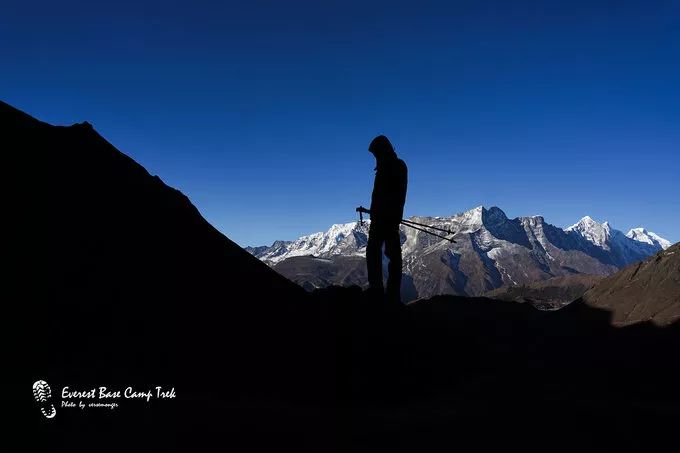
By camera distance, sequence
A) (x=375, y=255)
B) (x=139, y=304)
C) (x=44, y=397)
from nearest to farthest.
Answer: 1. (x=44, y=397)
2. (x=139, y=304)
3. (x=375, y=255)

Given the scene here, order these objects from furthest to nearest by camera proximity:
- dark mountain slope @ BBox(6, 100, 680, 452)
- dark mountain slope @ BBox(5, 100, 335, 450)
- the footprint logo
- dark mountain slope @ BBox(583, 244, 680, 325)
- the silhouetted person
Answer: dark mountain slope @ BBox(583, 244, 680, 325)
the silhouetted person
dark mountain slope @ BBox(5, 100, 335, 450)
dark mountain slope @ BBox(6, 100, 680, 452)
the footprint logo

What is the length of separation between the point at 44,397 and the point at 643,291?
58513 mm

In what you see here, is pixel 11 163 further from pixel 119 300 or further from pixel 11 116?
pixel 119 300

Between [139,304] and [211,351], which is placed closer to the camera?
[211,351]

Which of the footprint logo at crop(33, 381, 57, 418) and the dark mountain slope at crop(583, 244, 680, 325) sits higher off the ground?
the dark mountain slope at crop(583, 244, 680, 325)

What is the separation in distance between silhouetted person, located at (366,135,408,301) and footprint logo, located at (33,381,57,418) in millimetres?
7193

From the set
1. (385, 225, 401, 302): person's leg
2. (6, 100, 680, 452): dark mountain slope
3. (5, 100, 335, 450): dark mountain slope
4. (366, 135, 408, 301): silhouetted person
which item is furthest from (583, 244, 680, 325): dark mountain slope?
(5, 100, 335, 450): dark mountain slope

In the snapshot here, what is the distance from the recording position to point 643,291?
1980 inches

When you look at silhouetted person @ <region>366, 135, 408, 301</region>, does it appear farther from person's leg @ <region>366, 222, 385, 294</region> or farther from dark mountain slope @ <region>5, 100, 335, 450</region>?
dark mountain slope @ <region>5, 100, 335, 450</region>

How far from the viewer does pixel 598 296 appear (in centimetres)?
5688

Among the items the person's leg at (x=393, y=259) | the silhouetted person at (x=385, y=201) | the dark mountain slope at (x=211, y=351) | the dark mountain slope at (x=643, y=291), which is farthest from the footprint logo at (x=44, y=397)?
the dark mountain slope at (x=643, y=291)

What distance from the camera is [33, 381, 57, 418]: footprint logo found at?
461 centimetres

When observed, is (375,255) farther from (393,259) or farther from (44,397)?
(44,397)

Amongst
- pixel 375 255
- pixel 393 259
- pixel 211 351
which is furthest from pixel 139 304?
pixel 393 259
